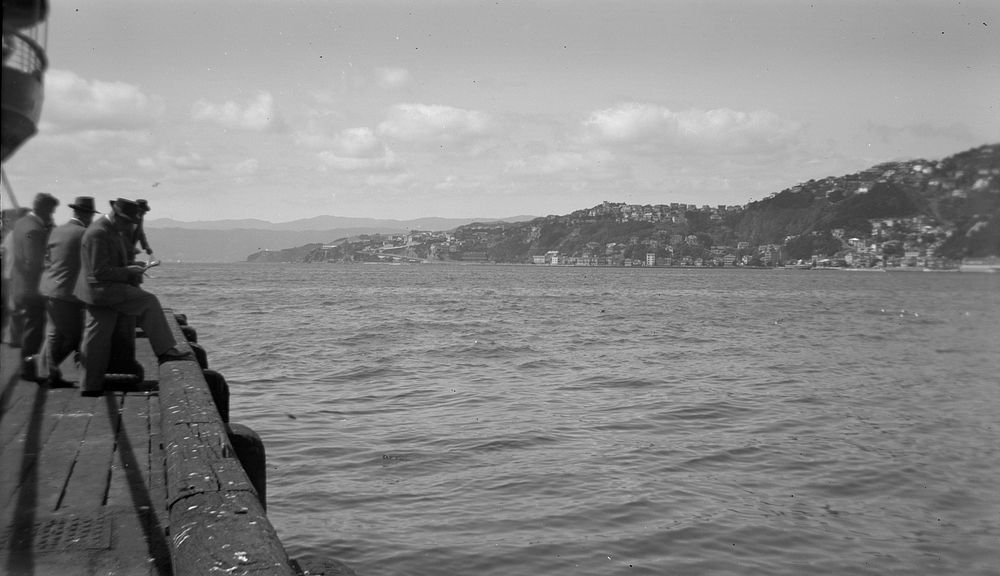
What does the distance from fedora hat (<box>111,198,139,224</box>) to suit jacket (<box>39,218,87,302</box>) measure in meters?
0.40

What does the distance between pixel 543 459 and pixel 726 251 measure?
15861 centimetres

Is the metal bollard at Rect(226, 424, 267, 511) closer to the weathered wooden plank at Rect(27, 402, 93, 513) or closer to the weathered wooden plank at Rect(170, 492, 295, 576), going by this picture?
the weathered wooden plank at Rect(27, 402, 93, 513)

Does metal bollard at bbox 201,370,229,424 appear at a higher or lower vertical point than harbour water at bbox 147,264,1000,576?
higher

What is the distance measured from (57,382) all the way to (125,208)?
6.47 feet

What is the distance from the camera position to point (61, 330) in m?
7.68

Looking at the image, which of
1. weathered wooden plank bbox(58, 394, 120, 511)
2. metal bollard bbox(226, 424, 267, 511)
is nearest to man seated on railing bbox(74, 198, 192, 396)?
weathered wooden plank bbox(58, 394, 120, 511)

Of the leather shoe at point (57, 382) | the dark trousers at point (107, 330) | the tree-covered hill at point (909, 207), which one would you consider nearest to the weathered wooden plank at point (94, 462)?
the dark trousers at point (107, 330)

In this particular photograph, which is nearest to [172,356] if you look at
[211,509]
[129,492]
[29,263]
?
[129,492]

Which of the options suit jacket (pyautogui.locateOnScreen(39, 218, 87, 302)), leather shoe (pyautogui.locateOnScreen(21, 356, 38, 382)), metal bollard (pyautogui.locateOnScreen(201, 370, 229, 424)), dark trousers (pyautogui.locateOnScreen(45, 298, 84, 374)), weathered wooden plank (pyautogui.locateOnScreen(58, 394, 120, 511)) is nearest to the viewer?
weathered wooden plank (pyautogui.locateOnScreen(58, 394, 120, 511))

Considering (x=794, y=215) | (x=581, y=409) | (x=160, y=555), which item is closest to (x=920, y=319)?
(x=794, y=215)

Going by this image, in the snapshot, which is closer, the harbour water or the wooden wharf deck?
the wooden wharf deck

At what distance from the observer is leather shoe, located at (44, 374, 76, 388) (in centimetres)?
767

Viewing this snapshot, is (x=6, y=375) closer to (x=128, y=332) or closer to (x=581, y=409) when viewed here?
(x=128, y=332)

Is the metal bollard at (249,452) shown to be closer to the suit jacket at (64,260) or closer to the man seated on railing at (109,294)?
the man seated on railing at (109,294)
